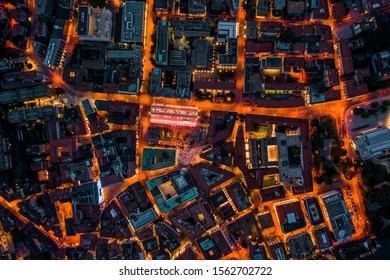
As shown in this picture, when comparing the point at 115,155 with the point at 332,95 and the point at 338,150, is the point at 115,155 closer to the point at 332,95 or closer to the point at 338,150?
the point at 338,150

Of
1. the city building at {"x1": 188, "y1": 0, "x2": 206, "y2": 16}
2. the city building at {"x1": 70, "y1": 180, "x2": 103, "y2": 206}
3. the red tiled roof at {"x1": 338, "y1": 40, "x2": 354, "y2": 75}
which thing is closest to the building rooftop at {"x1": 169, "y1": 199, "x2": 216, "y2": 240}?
the city building at {"x1": 70, "y1": 180, "x2": 103, "y2": 206}

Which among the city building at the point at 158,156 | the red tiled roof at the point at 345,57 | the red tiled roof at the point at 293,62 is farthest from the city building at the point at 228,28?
the city building at the point at 158,156

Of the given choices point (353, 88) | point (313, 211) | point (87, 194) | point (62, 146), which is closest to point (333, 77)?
point (353, 88)

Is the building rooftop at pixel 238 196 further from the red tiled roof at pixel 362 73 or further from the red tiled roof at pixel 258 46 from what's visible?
the red tiled roof at pixel 362 73

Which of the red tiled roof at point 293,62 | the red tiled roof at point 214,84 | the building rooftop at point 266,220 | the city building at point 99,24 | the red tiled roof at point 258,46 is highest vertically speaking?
the city building at point 99,24

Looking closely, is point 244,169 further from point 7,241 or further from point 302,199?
point 7,241
